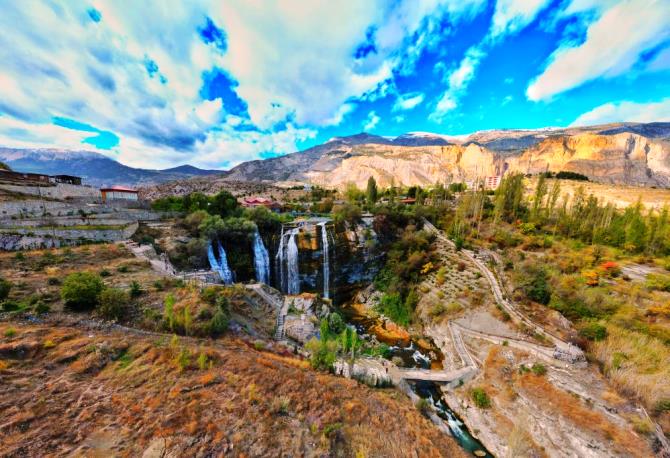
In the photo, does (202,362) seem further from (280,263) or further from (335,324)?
(280,263)

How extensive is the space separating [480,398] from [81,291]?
77.3 feet

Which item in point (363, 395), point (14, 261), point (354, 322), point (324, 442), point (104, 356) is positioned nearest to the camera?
point (324, 442)

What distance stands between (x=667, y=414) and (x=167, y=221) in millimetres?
44171

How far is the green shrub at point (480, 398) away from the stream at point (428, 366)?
1.51 meters

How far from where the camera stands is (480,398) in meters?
13.8

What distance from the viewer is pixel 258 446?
7.38 m

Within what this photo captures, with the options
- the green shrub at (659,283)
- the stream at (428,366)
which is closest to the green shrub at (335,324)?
the stream at (428,366)

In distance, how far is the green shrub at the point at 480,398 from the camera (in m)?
13.7

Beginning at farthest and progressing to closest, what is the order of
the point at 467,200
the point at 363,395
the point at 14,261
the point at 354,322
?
the point at 467,200 < the point at 354,322 < the point at 14,261 < the point at 363,395

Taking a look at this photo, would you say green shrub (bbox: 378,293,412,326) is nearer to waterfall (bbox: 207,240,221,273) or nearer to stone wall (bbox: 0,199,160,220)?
waterfall (bbox: 207,240,221,273)

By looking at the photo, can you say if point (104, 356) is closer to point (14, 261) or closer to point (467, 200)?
point (14, 261)

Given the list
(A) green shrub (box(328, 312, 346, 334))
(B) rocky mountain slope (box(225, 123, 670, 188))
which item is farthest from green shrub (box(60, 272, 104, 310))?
(B) rocky mountain slope (box(225, 123, 670, 188))

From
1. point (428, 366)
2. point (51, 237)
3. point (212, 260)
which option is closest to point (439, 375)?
point (428, 366)

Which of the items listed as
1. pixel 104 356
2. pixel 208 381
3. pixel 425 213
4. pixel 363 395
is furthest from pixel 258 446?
pixel 425 213
